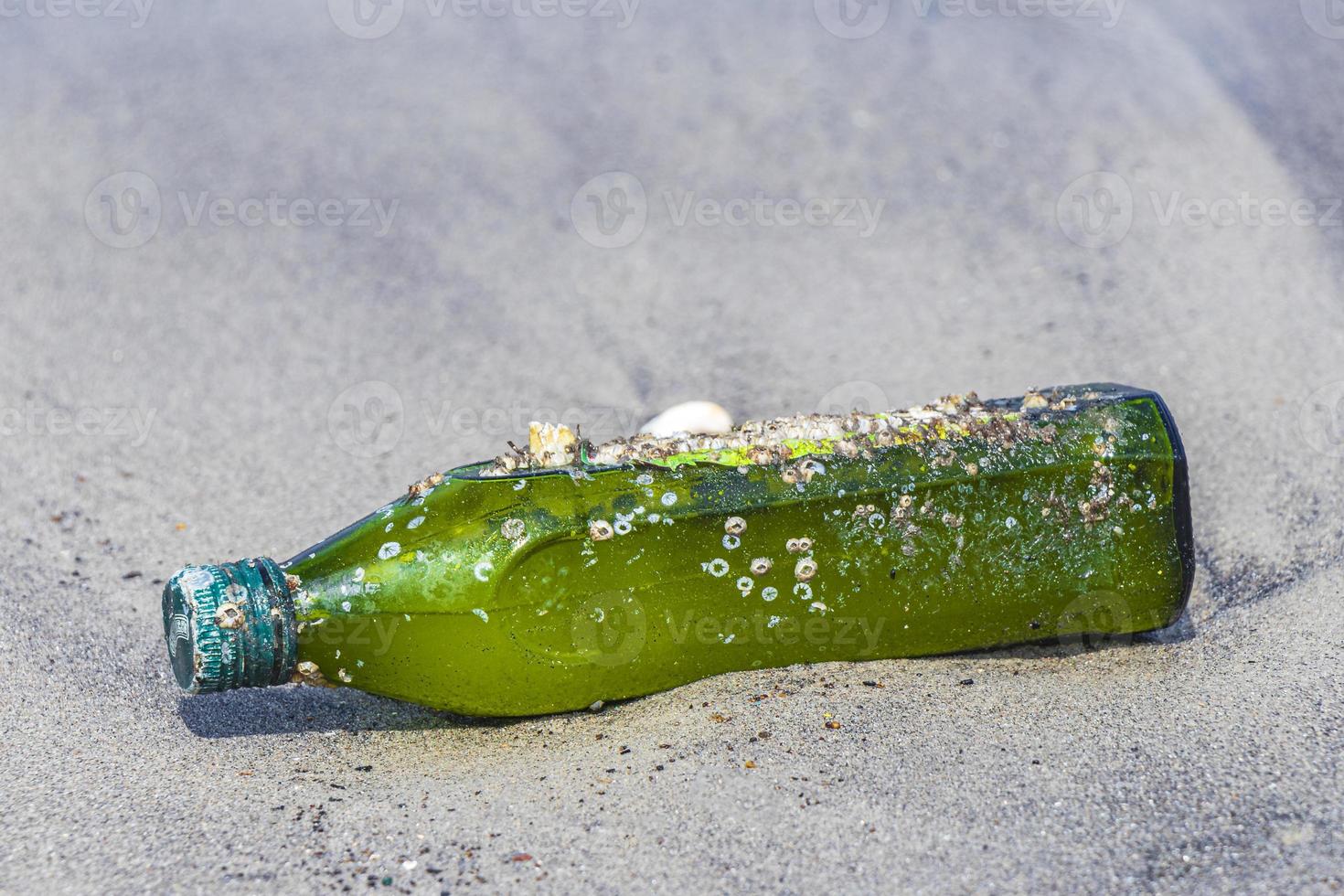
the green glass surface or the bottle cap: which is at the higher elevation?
the bottle cap

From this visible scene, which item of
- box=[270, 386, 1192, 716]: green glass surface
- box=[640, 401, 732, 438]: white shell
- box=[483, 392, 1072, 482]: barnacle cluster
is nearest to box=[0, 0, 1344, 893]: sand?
box=[270, 386, 1192, 716]: green glass surface

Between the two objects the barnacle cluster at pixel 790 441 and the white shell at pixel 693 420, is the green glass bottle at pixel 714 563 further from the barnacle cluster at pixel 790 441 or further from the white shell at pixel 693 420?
the white shell at pixel 693 420

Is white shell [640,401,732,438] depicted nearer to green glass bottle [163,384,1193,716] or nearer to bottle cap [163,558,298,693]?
green glass bottle [163,384,1193,716]

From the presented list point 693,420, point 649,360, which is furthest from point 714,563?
point 649,360

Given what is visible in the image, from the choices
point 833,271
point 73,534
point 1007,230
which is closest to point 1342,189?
point 1007,230

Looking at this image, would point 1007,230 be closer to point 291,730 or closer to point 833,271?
point 833,271

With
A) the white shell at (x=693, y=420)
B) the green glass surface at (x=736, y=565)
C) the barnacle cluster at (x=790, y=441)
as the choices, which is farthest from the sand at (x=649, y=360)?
the white shell at (x=693, y=420)
